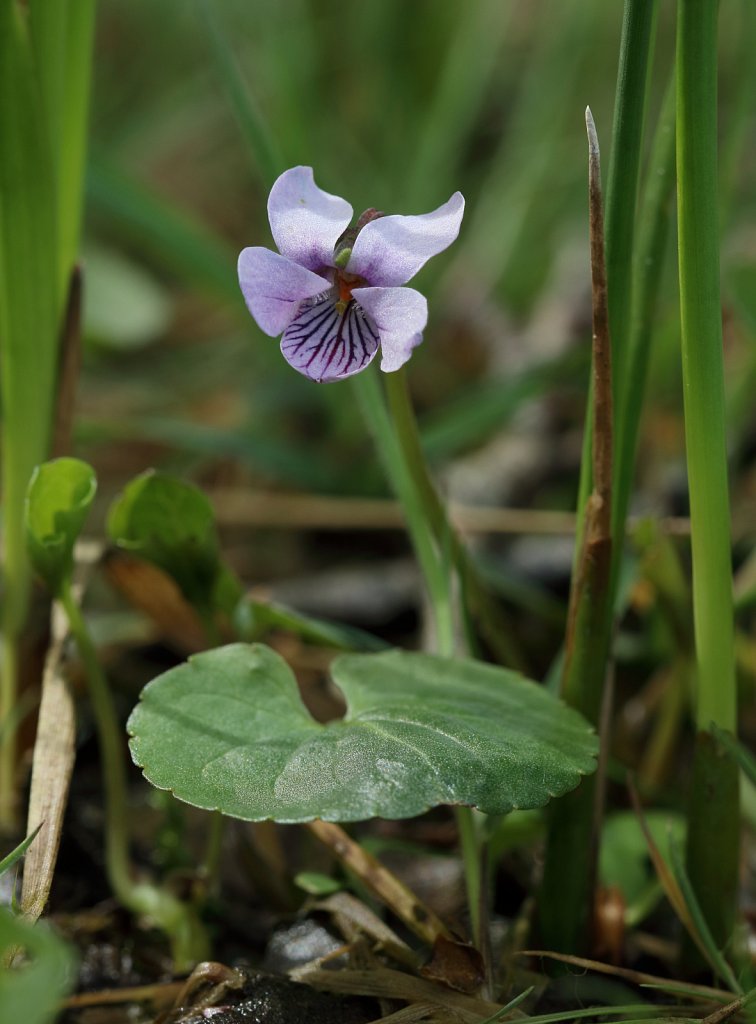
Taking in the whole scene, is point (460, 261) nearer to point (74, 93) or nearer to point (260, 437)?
point (260, 437)

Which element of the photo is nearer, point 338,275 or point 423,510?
point 338,275

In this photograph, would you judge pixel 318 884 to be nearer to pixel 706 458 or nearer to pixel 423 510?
pixel 423 510

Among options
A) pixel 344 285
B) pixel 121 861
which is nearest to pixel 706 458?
pixel 344 285

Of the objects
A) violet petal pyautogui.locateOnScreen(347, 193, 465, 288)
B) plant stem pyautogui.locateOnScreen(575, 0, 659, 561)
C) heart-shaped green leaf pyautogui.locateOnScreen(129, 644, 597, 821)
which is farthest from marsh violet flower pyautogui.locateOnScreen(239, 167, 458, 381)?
heart-shaped green leaf pyautogui.locateOnScreen(129, 644, 597, 821)

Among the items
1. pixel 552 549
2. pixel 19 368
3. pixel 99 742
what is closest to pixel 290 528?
pixel 552 549

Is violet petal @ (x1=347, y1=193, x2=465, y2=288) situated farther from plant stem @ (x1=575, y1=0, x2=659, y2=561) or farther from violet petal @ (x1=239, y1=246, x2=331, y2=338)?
plant stem @ (x1=575, y1=0, x2=659, y2=561)

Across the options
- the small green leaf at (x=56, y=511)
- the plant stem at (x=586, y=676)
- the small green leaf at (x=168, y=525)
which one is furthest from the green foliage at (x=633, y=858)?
the small green leaf at (x=56, y=511)
